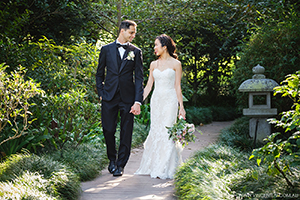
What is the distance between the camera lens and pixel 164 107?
529 centimetres

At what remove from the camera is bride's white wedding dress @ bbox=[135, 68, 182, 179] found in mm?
5086

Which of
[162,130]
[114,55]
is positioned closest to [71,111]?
[114,55]

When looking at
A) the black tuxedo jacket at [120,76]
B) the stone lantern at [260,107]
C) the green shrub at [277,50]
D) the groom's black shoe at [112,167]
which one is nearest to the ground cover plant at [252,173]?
the groom's black shoe at [112,167]

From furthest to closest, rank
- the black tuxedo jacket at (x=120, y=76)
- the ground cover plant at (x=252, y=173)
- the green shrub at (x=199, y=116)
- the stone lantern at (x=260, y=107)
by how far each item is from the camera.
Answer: the green shrub at (x=199, y=116) → the stone lantern at (x=260, y=107) → the black tuxedo jacket at (x=120, y=76) → the ground cover plant at (x=252, y=173)

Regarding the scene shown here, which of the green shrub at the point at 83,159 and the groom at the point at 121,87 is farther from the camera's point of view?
the groom at the point at 121,87

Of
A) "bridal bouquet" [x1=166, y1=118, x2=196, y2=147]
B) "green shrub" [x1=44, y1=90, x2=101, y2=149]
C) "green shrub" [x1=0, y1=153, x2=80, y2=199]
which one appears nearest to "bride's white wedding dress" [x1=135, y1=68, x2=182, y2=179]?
"bridal bouquet" [x1=166, y1=118, x2=196, y2=147]

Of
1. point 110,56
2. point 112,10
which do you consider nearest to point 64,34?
point 112,10

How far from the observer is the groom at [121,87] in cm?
486

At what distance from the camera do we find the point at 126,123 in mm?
4949

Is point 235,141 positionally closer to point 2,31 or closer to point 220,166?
point 220,166

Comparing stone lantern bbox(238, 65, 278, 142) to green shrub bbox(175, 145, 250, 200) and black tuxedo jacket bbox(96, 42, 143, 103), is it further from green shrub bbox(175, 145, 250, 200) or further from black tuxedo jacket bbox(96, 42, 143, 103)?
black tuxedo jacket bbox(96, 42, 143, 103)

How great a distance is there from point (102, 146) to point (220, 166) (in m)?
3.04

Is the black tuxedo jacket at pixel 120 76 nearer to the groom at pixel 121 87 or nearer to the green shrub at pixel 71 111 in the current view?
the groom at pixel 121 87

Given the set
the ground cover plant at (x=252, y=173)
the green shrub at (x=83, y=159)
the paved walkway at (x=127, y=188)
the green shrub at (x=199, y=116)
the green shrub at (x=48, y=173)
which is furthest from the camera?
the green shrub at (x=199, y=116)
